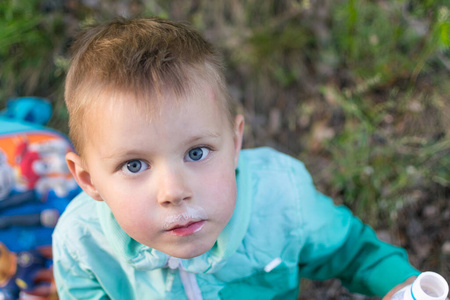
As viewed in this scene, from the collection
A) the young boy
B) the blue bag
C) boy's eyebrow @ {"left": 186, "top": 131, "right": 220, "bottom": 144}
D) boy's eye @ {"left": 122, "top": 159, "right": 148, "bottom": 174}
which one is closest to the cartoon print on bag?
the blue bag

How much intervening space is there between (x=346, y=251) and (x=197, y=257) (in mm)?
593

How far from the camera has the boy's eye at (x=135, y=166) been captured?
114cm

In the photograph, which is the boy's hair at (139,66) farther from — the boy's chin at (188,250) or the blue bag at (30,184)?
the blue bag at (30,184)

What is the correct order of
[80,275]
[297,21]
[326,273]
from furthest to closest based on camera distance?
1. [297,21]
2. [326,273]
3. [80,275]

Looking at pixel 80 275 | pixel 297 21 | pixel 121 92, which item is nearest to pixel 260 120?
pixel 297 21

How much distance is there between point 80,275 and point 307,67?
6.69 feet

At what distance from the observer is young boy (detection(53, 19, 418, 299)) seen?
3.63 feet

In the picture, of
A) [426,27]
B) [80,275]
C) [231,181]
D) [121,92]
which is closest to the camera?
[121,92]

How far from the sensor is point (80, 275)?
156 cm

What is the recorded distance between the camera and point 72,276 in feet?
5.19

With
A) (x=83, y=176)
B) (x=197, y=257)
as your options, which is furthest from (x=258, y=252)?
(x=83, y=176)

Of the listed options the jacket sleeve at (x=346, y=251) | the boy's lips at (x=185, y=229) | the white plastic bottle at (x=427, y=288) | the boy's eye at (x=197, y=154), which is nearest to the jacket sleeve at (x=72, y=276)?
the boy's lips at (x=185, y=229)

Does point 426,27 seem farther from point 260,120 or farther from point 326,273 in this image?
point 326,273

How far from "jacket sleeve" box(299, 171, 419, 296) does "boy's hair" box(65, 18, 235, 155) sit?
52 centimetres
